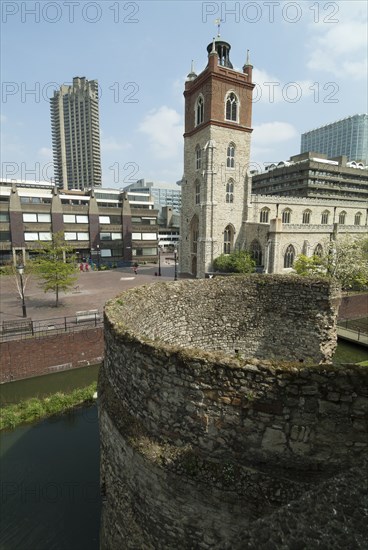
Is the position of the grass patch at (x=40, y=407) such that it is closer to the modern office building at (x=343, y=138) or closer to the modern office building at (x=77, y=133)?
the modern office building at (x=343, y=138)

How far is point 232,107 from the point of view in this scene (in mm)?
34594

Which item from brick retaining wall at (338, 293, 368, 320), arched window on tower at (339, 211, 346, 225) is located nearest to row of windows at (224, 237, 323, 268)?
brick retaining wall at (338, 293, 368, 320)

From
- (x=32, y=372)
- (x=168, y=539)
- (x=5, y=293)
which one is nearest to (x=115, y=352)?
(x=168, y=539)

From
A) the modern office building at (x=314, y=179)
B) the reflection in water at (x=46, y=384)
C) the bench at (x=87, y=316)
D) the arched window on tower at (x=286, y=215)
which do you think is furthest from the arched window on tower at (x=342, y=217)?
the reflection in water at (x=46, y=384)

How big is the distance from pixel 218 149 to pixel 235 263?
13000mm

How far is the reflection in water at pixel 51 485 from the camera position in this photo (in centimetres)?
784

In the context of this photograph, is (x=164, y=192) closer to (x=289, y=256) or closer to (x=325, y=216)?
(x=325, y=216)

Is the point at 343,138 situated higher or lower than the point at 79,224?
higher

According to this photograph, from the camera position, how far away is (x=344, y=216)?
47062 millimetres

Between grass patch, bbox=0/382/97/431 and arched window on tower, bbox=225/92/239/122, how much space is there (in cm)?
3258

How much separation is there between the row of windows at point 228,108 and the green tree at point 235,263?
1538 cm

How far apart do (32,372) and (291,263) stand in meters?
27.7

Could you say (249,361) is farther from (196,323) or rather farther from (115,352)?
(196,323)

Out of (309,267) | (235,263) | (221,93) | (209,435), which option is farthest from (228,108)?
(209,435)
